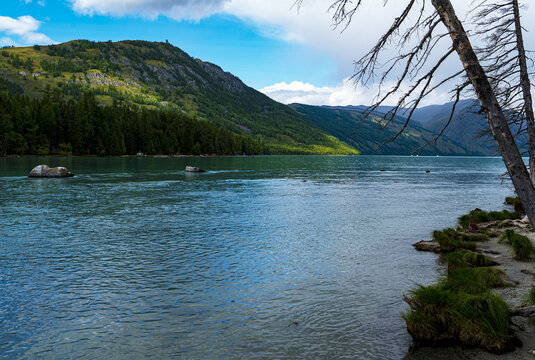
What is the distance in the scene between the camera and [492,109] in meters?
6.84

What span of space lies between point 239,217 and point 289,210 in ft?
20.6

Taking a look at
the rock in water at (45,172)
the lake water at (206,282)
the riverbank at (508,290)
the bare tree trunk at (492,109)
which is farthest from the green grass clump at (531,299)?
the rock in water at (45,172)

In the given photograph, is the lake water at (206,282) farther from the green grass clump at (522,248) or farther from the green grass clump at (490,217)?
the green grass clump at (522,248)

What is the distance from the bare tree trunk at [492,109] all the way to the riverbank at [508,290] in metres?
3.58

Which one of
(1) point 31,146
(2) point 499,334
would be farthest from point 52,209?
(1) point 31,146

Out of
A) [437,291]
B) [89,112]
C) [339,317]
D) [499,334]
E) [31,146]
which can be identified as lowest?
[339,317]

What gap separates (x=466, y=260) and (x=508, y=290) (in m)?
3.74

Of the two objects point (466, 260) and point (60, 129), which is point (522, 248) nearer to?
point (466, 260)

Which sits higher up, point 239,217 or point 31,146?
point 31,146

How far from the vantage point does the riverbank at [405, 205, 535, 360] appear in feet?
28.0

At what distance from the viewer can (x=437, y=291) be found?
9.91 metres

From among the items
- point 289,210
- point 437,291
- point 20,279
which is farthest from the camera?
point 289,210

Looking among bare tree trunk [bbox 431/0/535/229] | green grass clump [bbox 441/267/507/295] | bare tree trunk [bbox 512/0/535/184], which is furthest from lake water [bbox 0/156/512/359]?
bare tree trunk [bbox 512/0/535/184]

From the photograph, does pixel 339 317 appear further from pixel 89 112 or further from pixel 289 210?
pixel 89 112
